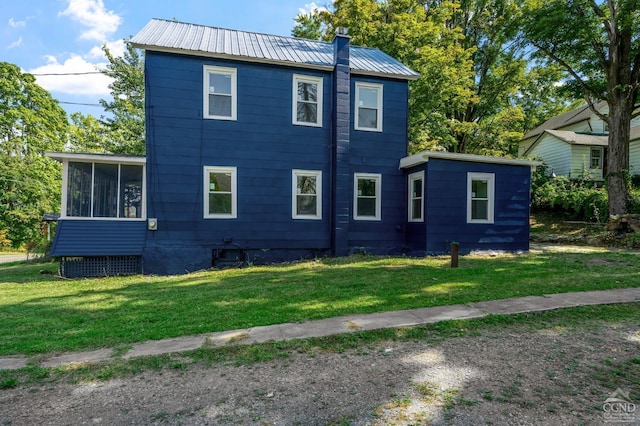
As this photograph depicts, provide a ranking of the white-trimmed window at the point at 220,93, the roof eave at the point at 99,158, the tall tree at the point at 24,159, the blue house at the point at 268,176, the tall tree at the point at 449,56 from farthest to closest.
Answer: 1. the tall tree at the point at 24,159
2. the tall tree at the point at 449,56
3. the white-trimmed window at the point at 220,93
4. the blue house at the point at 268,176
5. the roof eave at the point at 99,158

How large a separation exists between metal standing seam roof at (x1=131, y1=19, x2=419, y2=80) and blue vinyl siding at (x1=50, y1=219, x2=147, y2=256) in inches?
192

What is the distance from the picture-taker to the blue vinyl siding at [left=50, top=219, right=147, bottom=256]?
28.8ft

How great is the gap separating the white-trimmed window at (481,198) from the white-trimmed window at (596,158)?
57.4ft

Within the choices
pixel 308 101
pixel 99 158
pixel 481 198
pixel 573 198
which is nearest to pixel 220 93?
pixel 308 101

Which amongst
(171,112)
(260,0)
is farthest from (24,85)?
(171,112)

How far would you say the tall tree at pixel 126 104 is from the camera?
21.5 metres

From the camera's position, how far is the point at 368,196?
1134 centimetres

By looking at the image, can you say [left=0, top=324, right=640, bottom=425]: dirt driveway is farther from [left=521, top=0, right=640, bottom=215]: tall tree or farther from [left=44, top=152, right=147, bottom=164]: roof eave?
[left=521, top=0, right=640, bottom=215]: tall tree

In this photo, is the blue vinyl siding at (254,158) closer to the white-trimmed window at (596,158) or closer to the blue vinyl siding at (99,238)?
the blue vinyl siding at (99,238)

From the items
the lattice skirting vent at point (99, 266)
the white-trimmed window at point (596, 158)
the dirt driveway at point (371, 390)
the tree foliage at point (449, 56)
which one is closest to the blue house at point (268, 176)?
the lattice skirting vent at point (99, 266)

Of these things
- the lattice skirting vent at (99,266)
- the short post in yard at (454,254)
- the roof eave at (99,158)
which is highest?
the roof eave at (99,158)

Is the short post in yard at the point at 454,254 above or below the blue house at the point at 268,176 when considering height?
below

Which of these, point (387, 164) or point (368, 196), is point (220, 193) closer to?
point (368, 196)

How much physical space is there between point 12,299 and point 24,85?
30.5 meters
